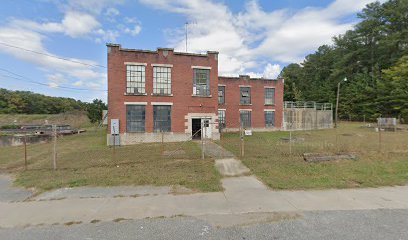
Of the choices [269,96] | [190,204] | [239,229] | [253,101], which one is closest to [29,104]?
[253,101]

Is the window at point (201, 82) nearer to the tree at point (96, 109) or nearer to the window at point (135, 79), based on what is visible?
the window at point (135, 79)

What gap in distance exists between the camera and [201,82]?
20406 mm

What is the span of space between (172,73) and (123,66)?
14.1 ft

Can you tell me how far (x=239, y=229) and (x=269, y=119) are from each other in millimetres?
27867

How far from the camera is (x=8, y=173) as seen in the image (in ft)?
30.6

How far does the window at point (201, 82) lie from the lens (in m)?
20.3

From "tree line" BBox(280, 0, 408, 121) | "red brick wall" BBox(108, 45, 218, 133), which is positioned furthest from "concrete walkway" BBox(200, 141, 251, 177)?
"tree line" BBox(280, 0, 408, 121)

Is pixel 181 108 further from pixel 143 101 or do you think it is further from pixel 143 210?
pixel 143 210

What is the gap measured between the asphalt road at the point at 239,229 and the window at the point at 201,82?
1645 centimetres

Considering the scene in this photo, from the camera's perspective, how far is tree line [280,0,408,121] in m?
39.9

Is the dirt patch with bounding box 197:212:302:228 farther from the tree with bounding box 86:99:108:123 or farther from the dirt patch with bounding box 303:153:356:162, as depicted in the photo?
the tree with bounding box 86:99:108:123

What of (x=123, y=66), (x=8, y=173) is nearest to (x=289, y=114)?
(x=123, y=66)

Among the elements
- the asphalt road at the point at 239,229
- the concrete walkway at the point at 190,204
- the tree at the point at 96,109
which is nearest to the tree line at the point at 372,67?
the concrete walkway at the point at 190,204

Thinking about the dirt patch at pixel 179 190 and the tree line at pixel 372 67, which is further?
the tree line at pixel 372 67
